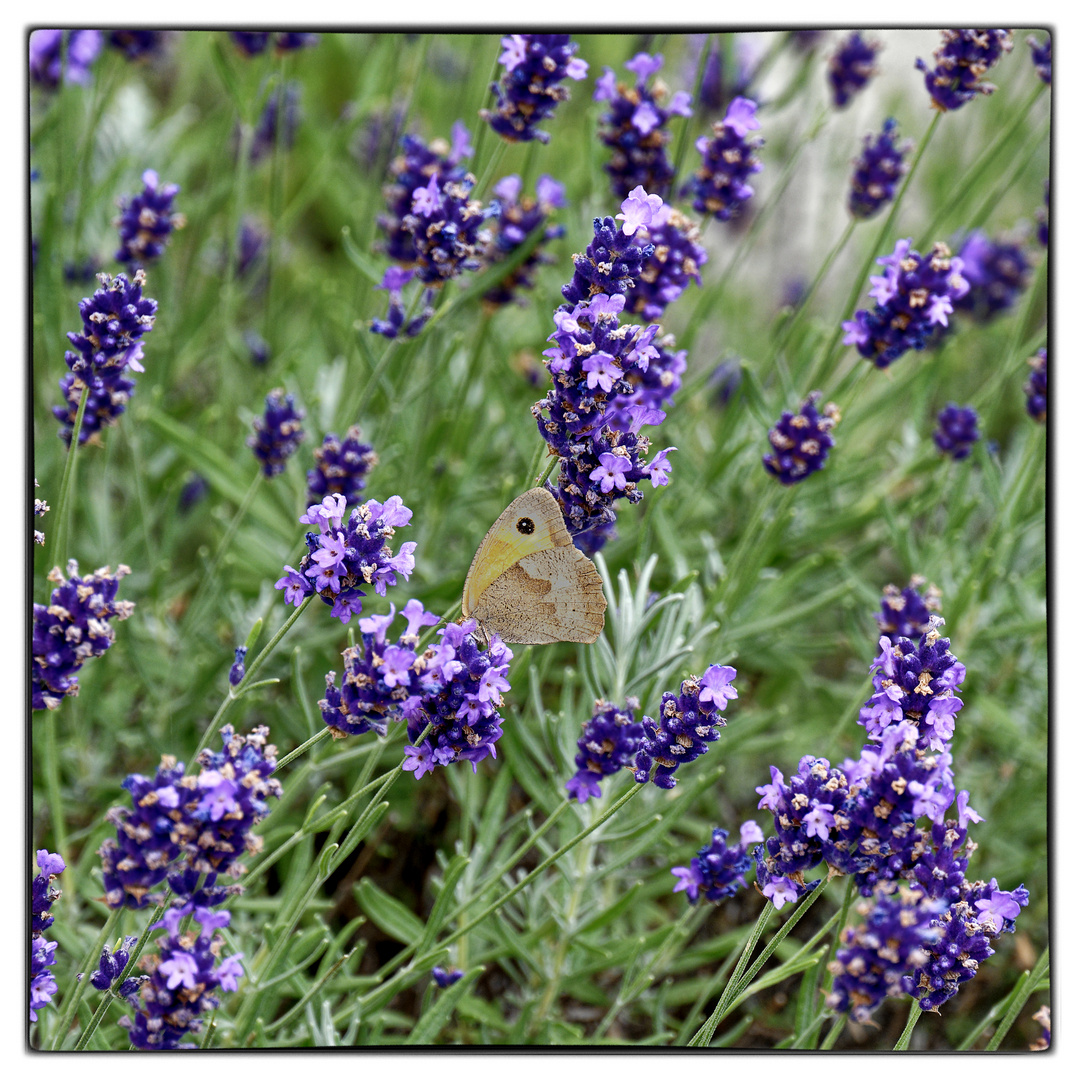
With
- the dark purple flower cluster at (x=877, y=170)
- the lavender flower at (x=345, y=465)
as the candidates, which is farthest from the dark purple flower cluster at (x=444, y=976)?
the dark purple flower cluster at (x=877, y=170)

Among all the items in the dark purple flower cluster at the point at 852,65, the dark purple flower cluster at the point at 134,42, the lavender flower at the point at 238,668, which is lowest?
the lavender flower at the point at 238,668

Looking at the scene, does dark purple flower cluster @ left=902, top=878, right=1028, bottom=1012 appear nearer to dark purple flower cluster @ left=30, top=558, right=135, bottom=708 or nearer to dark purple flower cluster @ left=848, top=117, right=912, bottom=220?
dark purple flower cluster @ left=30, top=558, right=135, bottom=708

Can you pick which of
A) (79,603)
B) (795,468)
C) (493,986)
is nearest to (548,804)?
(493,986)

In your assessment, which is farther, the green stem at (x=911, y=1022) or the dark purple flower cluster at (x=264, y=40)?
the dark purple flower cluster at (x=264, y=40)

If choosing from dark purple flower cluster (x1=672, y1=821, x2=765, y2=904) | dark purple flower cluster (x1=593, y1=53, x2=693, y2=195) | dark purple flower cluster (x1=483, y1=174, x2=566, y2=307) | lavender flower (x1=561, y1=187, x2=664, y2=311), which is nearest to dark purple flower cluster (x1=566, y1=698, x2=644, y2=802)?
dark purple flower cluster (x1=672, y1=821, x2=765, y2=904)

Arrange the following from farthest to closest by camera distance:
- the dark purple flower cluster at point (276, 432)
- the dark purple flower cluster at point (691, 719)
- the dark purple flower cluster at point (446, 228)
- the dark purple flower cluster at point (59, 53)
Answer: the dark purple flower cluster at point (59, 53) < the dark purple flower cluster at point (276, 432) < the dark purple flower cluster at point (446, 228) < the dark purple flower cluster at point (691, 719)

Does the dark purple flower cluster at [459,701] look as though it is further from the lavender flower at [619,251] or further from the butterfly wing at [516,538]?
the lavender flower at [619,251]

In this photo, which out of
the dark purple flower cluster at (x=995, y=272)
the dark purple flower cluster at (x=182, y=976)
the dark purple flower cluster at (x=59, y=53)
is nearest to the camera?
the dark purple flower cluster at (x=182, y=976)

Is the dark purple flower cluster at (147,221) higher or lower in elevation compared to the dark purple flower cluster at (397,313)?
higher
